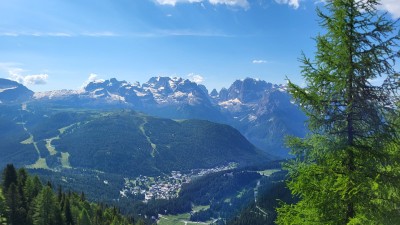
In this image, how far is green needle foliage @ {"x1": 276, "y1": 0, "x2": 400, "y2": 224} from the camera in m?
19.7

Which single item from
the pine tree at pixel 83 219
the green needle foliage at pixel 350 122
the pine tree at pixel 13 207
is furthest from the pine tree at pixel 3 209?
the green needle foliage at pixel 350 122

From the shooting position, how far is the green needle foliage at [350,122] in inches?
774

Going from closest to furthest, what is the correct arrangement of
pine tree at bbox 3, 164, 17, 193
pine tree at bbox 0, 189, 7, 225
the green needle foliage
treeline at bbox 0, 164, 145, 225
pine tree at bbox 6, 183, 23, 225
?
the green needle foliage < pine tree at bbox 0, 189, 7, 225 < pine tree at bbox 6, 183, 23, 225 < treeline at bbox 0, 164, 145, 225 < pine tree at bbox 3, 164, 17, 193

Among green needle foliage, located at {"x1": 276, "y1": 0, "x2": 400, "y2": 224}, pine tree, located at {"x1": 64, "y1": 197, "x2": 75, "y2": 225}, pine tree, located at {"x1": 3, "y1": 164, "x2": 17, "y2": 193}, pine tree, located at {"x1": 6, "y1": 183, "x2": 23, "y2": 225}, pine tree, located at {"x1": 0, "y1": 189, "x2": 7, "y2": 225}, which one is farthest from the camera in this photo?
pine tree, located at {"x1": 3, "y1": 164, "x2": 17, "y2": 193}

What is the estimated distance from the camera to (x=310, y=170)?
20.4 m

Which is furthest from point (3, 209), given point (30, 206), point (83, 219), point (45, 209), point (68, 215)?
point (83, 219)

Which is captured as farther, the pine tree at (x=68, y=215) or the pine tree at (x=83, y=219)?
the pine tree at (x=83, y=219)

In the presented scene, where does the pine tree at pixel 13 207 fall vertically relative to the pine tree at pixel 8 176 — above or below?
below

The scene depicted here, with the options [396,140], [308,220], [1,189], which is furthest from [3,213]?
[396,140]

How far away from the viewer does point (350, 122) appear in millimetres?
20438

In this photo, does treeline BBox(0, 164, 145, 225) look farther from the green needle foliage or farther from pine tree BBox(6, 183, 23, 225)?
the green needle foliage

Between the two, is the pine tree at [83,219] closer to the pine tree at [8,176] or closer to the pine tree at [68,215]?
the pine tree at [68,215]

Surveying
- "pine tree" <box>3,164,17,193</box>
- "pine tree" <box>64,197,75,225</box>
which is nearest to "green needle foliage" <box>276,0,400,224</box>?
"pine tree" <box>64,197,75,225</box>

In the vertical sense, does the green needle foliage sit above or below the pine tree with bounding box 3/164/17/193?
above
